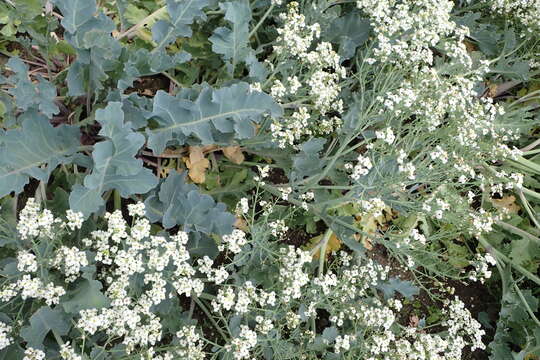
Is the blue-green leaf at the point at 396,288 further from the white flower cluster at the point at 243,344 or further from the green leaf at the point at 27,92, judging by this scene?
the green leaf at the point at 27,92

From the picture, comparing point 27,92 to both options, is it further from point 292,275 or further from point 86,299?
point 292,275

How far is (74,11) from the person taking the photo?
212cm

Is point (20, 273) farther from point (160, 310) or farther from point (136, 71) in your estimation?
point (136, 71)

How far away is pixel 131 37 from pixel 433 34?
1.67m

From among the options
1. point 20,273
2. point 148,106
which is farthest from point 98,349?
point 148,106

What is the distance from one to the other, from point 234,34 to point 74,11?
0.75m

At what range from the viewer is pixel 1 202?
7.61 ft

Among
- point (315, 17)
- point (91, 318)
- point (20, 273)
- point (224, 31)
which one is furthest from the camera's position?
point (315, 17)

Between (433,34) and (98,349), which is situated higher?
(433,34)

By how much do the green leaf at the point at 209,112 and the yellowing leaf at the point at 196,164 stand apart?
353 millimetres

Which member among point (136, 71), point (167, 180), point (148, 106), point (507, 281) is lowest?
point (507, 281)

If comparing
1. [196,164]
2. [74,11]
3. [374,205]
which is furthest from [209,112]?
[374,205]

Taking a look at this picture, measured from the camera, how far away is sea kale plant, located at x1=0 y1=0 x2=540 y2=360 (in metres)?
1.89

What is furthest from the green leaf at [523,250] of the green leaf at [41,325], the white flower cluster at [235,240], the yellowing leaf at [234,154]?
the green leaf at [41,325]
